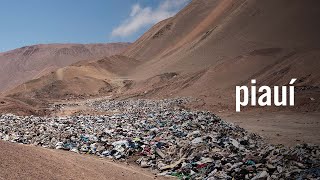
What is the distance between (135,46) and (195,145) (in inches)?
3187

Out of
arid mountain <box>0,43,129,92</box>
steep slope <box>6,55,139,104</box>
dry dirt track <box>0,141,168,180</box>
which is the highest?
arid mountain <box>0,43,129,92</box>

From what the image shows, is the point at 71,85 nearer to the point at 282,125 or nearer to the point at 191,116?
the point at 191,116

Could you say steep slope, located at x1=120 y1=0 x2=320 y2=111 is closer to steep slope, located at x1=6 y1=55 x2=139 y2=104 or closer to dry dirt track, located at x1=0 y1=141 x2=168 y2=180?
steep slope, located at x1=6 y1=55 x2=139 y2=104

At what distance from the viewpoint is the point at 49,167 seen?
6.95m

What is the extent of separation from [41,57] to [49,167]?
5416 inches

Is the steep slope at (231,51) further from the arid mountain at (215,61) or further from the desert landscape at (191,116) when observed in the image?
the desert landscape at (191,116)

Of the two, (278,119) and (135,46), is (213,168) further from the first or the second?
(135,46)

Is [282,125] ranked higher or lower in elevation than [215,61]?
lower

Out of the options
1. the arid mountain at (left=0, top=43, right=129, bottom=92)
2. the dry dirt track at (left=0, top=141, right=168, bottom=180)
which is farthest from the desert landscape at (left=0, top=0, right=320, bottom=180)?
the arid mountain at (left=0, top=43, right=129, bottom=92)

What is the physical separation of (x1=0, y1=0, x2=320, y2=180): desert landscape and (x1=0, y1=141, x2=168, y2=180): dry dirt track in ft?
0.08

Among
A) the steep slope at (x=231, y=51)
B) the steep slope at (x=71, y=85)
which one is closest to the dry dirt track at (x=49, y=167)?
the steep slope at (x=231, y=51)

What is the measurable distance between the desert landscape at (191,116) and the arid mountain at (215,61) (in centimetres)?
16

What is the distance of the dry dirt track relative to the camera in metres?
6.29

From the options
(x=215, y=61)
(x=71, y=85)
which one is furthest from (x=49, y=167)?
(x=215, y=61)
